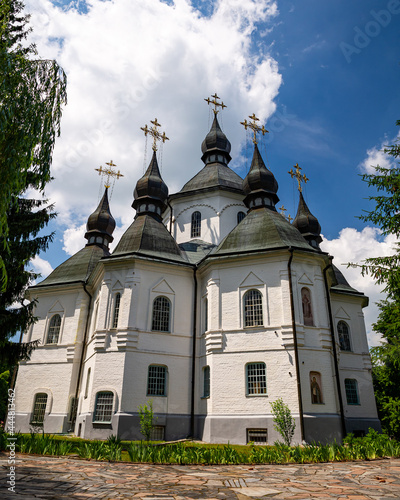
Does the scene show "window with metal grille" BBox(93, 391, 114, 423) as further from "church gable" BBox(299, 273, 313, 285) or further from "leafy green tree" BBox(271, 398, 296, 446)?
"church gable" BBox(299, 273, 313, 285)

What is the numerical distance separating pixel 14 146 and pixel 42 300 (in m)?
19.0

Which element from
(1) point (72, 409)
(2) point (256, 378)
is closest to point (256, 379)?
(2) point (256, 378)

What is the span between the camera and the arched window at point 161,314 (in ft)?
64.5

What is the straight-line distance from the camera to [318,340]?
17.9 meters

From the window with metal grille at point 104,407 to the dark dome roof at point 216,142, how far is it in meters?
20.0

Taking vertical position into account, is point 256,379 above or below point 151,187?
below

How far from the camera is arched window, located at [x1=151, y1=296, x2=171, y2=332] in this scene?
1967 cm

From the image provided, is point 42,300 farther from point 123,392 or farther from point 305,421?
point 305,421

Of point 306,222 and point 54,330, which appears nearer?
point 54,330

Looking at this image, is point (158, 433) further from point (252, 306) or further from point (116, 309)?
point (252, 306)

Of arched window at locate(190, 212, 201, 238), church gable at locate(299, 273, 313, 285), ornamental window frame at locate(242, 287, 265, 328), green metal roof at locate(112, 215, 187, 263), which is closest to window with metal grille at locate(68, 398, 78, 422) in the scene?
green metal roof at locate(112, 215, 187, 263)

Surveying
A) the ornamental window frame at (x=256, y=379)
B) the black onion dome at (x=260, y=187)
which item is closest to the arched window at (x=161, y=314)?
the ornamental window frame at (x=256, y=379)

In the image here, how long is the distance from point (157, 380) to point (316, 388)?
7231 mm

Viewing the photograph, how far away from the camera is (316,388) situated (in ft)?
56.0
